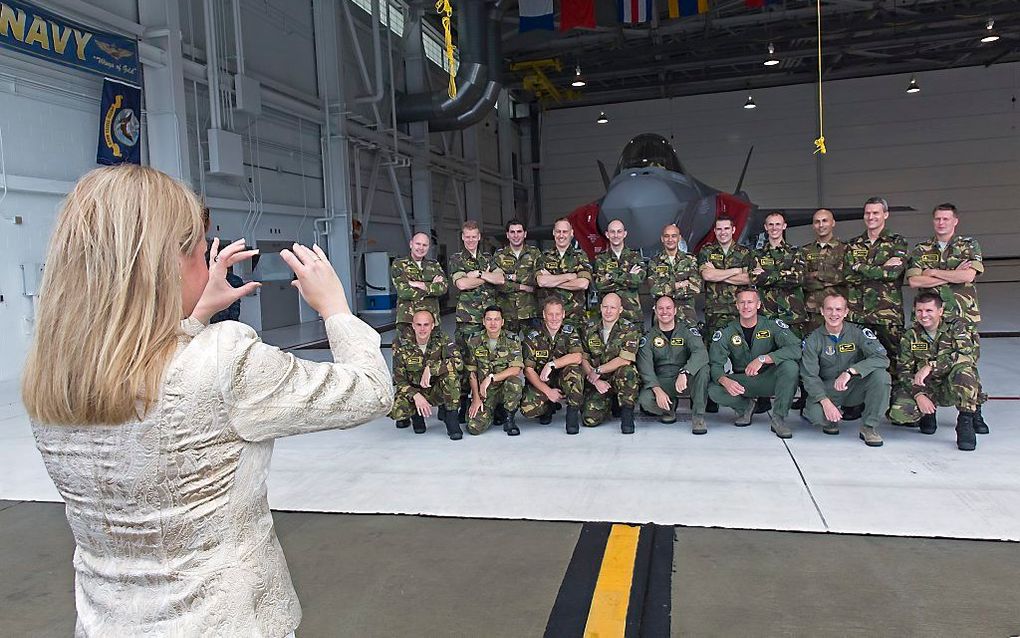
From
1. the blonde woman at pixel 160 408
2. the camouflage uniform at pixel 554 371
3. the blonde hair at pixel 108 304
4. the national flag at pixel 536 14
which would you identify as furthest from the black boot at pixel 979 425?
the national flag at pixel 536 14

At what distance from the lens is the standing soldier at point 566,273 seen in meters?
6.11

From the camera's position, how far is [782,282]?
6.11 m

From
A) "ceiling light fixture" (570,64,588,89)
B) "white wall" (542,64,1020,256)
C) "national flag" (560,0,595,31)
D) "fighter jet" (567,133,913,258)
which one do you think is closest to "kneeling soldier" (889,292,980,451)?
"fighter jet" (567,133,913,258)

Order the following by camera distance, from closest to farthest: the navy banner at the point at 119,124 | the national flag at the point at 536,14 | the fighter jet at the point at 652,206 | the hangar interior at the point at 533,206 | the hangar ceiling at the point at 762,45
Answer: the hangar interior at the point at 533,206, the navy banner at the point at 119,124, the fighter jet at the point at 652,206, the national flag at the point at 536,14, the hangar ceiling at the point at 762,45

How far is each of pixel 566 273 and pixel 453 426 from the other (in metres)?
1.81

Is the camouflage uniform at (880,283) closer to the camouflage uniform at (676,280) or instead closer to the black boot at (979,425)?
the black boot at (979,425)

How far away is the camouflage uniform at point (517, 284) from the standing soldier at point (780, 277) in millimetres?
1919

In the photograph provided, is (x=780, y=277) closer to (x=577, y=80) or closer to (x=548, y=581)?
(x=548, y=581)

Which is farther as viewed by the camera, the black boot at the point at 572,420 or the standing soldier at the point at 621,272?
the standing soldier at the point at 621,272

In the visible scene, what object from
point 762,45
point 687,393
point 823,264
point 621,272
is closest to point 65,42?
point 621,272

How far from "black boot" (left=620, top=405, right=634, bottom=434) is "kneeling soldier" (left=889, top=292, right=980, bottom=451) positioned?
1.72 meters

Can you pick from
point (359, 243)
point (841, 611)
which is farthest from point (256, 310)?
point (841, 611)

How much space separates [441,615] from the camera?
8.43 ft

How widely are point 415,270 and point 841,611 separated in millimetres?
4188
